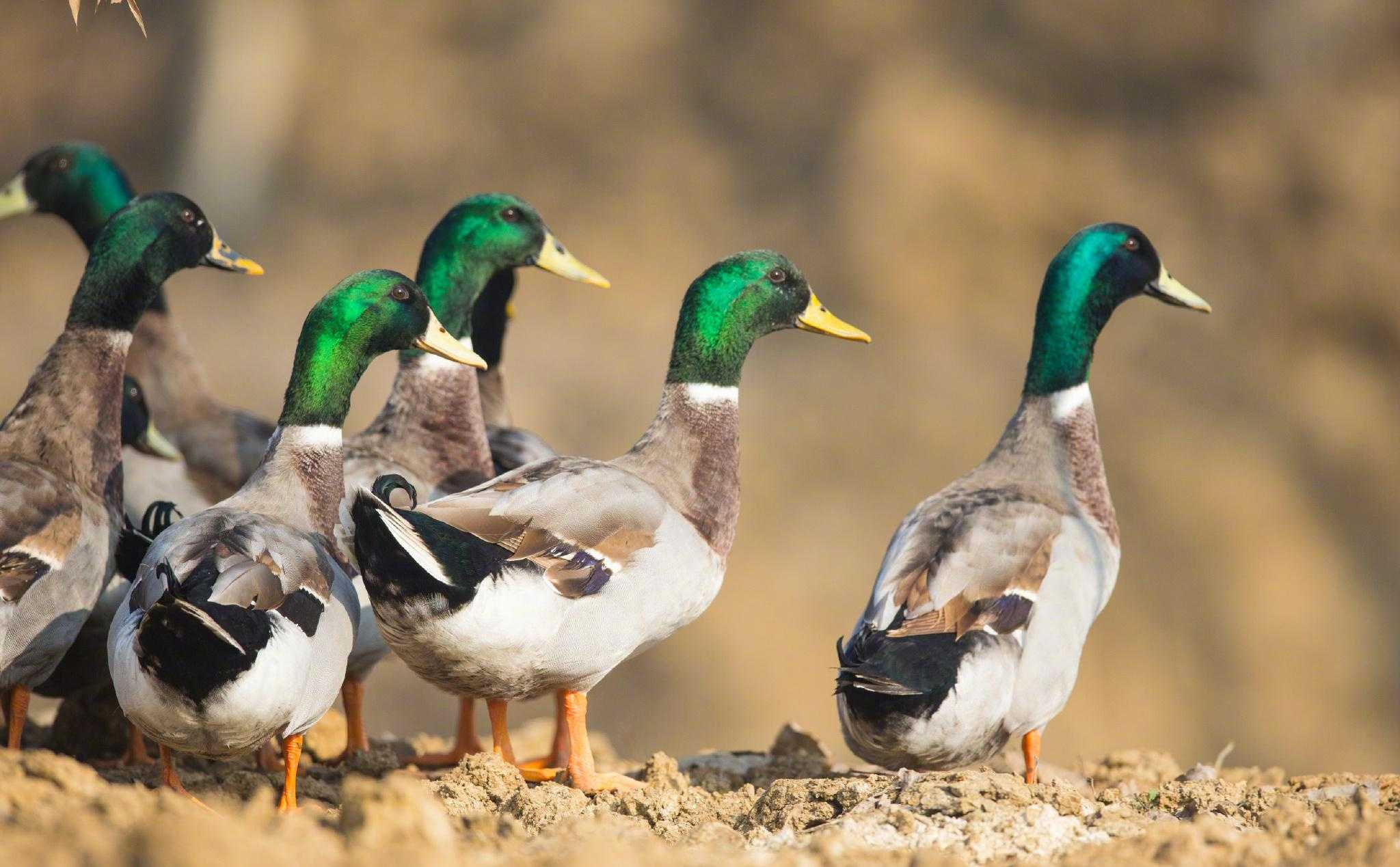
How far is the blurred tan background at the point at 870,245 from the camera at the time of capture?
1212 cm

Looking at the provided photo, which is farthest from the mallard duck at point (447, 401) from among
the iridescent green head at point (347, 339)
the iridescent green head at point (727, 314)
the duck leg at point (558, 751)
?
the iridescent green head at point (727, 314)

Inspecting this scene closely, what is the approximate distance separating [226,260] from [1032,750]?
3527 mm

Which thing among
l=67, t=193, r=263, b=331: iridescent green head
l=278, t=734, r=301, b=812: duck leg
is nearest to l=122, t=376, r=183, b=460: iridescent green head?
l=67, t=193, r=263, b=331: iridescent green head

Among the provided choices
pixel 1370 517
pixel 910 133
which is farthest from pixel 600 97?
pixel 1370 517

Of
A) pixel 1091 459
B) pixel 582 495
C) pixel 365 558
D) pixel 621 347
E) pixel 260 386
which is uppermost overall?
pixel 621 347

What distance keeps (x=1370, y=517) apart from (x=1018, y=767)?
7.16 m

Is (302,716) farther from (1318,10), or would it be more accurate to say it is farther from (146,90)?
(146,90)

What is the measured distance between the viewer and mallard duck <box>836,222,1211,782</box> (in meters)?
4.96

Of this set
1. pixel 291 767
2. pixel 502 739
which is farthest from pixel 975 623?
pixel 291 767

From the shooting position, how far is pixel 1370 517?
1295cm

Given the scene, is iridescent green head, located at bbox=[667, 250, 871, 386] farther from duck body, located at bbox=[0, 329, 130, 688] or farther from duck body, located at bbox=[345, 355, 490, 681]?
duck body, located at bbox=[0, 329, 130, 688]

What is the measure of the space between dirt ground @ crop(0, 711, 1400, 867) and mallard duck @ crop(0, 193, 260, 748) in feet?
1.95

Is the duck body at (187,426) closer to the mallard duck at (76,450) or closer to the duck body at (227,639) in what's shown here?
the mallard duck at (76,450)

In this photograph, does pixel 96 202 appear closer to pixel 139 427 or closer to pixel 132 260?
pixel 139 427
